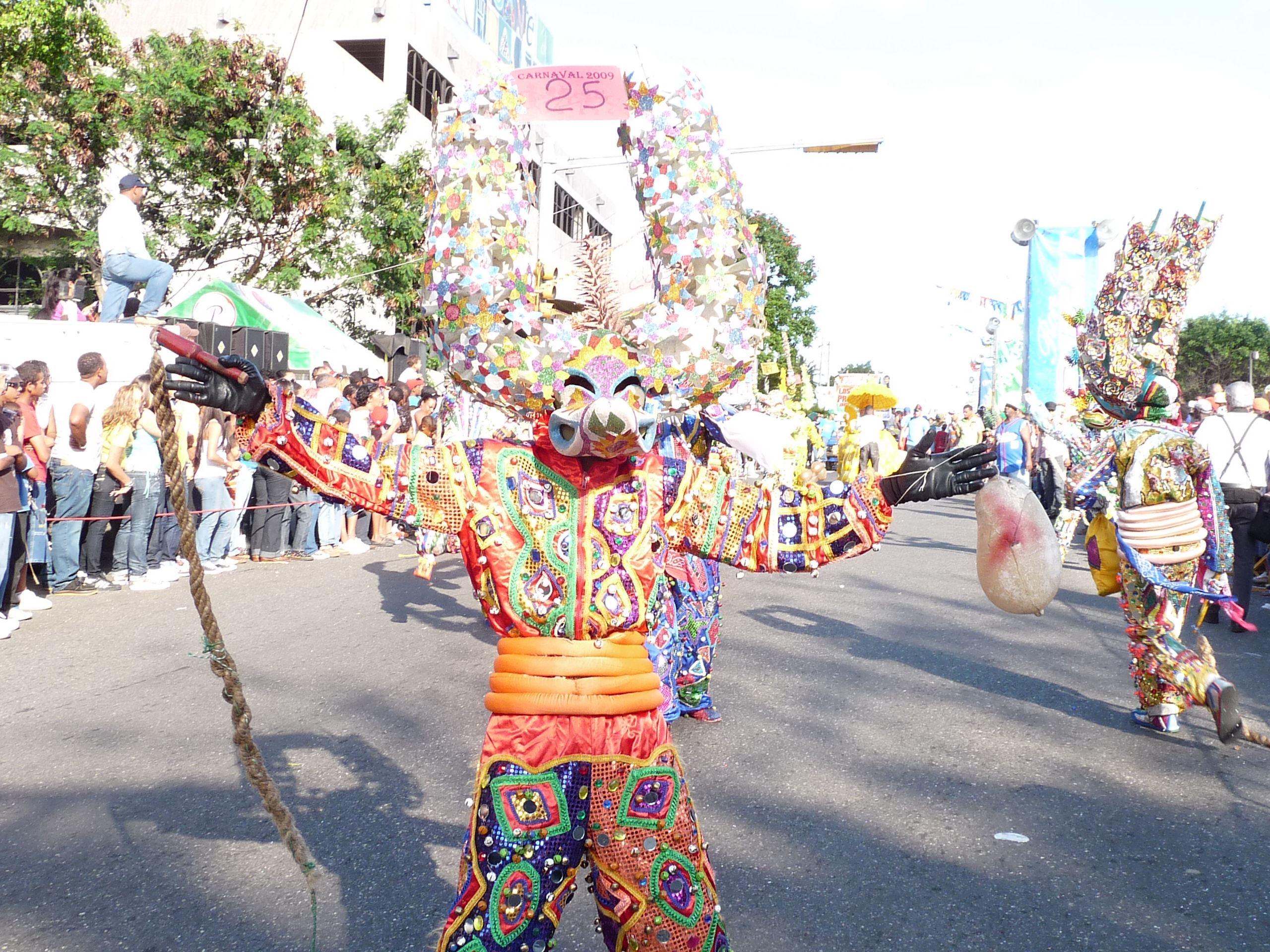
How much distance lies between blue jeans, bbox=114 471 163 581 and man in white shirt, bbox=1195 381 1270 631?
8522 millimetres

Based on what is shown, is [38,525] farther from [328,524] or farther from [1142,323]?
[1142,323]

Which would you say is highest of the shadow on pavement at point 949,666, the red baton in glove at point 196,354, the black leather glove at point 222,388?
the red baton in glove at point 196,354

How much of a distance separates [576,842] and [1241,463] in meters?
7.91

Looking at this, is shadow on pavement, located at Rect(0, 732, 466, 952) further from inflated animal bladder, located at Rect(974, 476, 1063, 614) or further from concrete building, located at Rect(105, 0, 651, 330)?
concrete building, located at Rect(105, 0, 651, 330)

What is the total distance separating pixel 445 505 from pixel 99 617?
6.51m

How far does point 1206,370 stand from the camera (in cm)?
4909

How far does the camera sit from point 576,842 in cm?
234

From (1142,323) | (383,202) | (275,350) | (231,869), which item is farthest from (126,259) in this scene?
(383,202)

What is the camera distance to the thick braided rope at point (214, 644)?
2.14 metres

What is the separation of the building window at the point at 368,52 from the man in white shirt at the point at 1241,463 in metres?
22.7

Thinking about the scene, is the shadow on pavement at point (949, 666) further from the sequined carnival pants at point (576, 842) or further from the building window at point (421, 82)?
the building window at point (421, 82)

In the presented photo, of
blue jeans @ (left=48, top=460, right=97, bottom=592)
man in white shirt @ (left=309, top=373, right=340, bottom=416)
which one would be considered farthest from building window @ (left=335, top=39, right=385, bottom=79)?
blue jeans @ (left=48, top=460, right=97, bottom=592)

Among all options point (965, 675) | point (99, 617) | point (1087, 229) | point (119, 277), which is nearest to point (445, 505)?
point (965, 675)

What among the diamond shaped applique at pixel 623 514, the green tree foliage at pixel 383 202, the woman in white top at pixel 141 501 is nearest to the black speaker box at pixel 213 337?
the woman in white top at pixel 141 501
